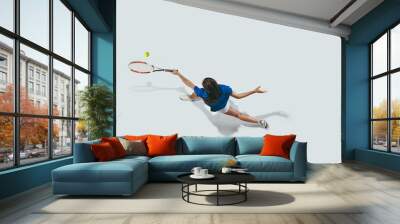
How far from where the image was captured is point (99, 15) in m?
6.95

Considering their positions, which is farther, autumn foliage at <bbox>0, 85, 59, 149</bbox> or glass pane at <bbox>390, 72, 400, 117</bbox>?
glass pane at <bbox>390, 72, 400, 117</bbox>

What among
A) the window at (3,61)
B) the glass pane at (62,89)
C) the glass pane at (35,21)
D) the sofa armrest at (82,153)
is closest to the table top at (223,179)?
the sofa armrest at (82,153)

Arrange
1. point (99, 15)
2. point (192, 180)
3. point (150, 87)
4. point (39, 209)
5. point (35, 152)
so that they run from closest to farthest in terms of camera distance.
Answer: point (39, 209), point (192, 180), point (35, 152), point (99, 15), point (150, 87)

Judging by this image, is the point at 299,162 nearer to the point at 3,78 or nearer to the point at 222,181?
the point at 222,181

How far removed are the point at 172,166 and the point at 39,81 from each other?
2375 mm

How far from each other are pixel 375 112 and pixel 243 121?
3.28 meters

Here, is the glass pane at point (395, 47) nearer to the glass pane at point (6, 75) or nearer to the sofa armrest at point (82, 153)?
the sofa armrest at point (82, 153)

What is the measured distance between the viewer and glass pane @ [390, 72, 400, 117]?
7.28 meters

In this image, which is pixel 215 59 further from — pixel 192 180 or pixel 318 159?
pixel 192 180

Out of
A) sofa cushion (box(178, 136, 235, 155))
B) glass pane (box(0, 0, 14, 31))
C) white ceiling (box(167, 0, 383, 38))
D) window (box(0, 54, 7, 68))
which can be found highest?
white ceiling (box(167, 0, 383, 38))

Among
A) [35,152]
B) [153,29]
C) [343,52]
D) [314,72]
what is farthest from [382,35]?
[35,152]

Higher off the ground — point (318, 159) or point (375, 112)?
point (375, 112)

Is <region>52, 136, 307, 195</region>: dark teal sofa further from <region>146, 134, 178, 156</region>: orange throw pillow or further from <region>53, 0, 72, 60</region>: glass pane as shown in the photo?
<region>53, 0, 72, 60</region>: glass pane

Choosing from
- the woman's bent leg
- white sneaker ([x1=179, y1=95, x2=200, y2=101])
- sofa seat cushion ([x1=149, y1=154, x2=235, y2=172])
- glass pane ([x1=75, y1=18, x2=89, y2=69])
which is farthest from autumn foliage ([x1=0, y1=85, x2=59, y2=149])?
the woman's bent leg
